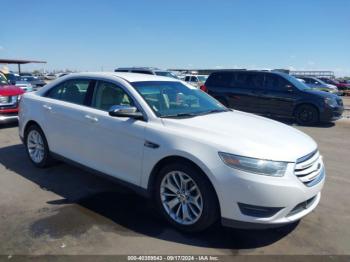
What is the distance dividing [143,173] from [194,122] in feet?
2.63

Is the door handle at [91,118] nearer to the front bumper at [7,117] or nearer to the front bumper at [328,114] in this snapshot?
the front bumper at [7,117]

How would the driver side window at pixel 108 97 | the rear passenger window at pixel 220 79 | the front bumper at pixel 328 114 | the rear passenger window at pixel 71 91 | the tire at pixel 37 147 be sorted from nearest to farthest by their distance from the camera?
the driver side window at pixel 108 97
the rear passenger window at pixel 71 91
the tire at pixel 37 147
the front bumper at pixel 328 114
the rear passenger window at pixel 220 79

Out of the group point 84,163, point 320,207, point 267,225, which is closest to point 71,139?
point 84,163

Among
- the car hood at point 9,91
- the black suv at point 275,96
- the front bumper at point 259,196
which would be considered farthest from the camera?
the black suv at point 275,96

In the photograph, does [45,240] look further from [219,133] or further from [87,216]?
[219,133]

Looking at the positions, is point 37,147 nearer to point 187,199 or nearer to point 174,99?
point 174,99

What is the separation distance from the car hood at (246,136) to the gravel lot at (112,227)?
91 centimetres

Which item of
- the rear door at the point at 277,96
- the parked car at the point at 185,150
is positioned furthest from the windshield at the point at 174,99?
the rear door at the point at 277,96

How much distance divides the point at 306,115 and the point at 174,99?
26.9 feet

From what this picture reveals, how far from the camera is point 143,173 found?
374 cm

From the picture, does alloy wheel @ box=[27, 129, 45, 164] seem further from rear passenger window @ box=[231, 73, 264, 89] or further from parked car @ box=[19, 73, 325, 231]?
rear passenger window @ box=[231, 73, 264, 89]

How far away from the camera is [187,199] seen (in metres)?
3.48

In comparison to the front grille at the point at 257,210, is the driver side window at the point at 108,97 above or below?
above

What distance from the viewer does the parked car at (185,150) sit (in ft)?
10.1
